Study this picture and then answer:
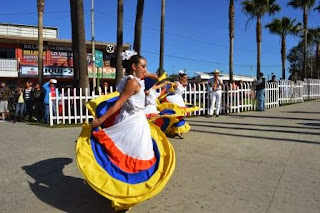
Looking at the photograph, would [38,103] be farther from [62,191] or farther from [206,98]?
[62,191]

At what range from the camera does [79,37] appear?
38.9ft

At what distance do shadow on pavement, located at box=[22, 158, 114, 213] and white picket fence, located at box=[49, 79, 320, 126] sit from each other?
13.5 feet

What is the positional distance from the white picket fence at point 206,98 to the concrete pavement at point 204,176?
2425 millimetres

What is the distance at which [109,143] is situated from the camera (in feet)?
11.6

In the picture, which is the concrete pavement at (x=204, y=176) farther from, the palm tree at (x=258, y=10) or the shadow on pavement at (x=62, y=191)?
the palm tree at (x=258, y=10)

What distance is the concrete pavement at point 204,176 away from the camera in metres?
3.79

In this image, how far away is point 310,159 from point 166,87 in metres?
3.76

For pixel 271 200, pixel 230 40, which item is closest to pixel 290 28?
pixel 230 40

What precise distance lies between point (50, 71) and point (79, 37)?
1649 centimetres

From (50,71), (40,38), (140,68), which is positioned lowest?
(140,68)

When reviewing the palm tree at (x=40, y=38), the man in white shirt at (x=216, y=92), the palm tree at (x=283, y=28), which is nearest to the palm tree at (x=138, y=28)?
the man in white shirt at (x=216, y=92)

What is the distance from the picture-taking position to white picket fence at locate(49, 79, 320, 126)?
36.1 feet

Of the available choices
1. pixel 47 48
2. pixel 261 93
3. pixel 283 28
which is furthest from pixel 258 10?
pixel 47 48

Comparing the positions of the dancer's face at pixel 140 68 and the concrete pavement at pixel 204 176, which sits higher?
the dancer's face at pixel 140 68
